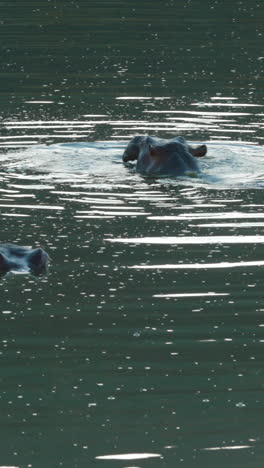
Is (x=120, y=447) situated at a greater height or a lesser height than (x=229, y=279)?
lesser

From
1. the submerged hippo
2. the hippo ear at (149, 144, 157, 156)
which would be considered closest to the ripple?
the submerged hippo

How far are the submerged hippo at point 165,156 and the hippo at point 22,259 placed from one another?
4.54m

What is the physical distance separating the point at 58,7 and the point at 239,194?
19461mm

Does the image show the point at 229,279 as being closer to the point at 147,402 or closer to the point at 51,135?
the point at 147,402

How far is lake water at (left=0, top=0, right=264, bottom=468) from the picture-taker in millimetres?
8570

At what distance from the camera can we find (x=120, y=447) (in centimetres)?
827

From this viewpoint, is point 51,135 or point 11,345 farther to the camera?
point 51,135

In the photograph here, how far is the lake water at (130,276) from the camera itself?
8570 mm

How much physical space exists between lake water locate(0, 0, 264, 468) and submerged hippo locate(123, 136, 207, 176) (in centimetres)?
21

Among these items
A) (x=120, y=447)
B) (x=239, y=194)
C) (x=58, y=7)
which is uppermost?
(x=58, y=7)

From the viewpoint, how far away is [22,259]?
12148 mm

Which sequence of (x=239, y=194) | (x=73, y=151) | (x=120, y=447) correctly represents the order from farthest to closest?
(x=73, y=151)
(x=239, y=194)
(x=120, y=447)

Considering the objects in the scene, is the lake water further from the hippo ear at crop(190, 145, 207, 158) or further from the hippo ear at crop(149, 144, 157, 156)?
the hippo ear at crop(149, 144, 157, 156)

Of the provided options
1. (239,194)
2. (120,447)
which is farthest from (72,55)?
(120,447)
